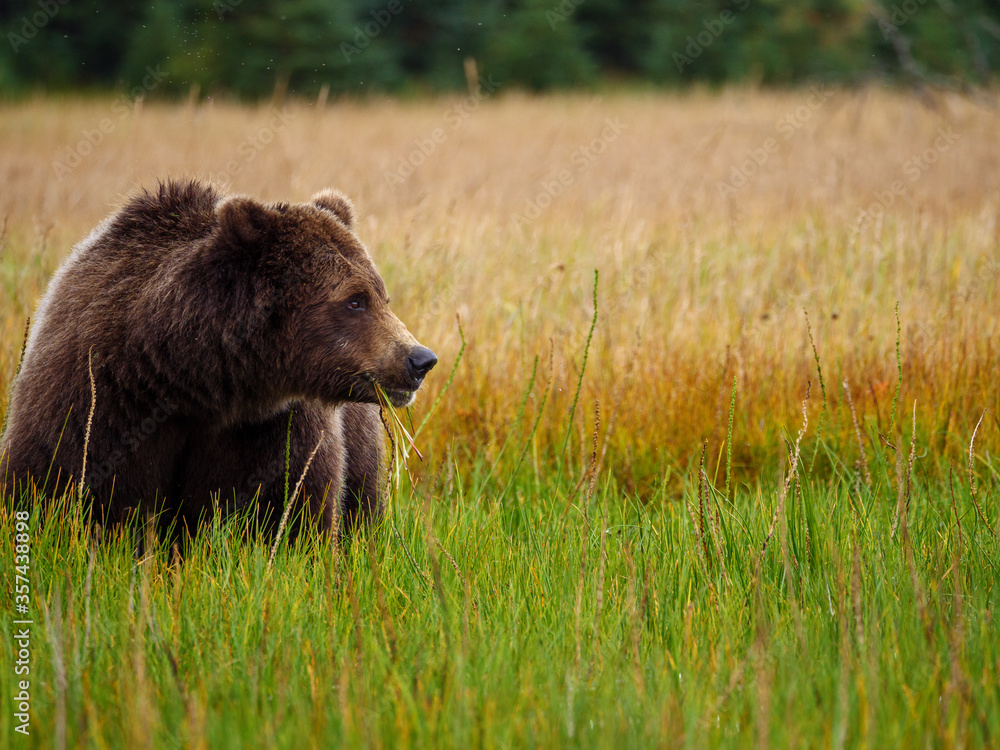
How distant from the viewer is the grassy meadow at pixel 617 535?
6.28ft

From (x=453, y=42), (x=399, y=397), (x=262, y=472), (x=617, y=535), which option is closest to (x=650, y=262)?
(x=617, y=535)

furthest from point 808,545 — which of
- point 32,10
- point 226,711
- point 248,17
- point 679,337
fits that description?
point 248,17

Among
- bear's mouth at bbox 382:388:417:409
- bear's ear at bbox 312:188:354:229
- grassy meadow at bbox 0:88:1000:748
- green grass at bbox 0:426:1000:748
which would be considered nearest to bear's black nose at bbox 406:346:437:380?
bear's mouth at bbox 382:388:417:409

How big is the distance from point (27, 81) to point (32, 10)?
9.12 ft

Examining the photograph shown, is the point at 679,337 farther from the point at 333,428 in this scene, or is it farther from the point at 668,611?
the point at 668,611

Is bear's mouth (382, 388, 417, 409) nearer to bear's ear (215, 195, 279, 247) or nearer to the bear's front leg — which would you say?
the bear's front leg

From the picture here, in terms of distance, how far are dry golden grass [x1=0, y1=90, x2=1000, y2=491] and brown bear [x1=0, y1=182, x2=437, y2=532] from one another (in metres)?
0.66

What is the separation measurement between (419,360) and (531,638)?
1076 mm

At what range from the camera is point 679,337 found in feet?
16.2

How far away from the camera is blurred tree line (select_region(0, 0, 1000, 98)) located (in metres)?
25.9

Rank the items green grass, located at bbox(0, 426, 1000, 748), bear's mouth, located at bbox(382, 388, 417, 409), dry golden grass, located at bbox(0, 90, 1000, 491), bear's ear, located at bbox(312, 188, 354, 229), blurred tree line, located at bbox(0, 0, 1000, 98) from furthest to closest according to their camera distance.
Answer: blurred tree line, located at bbox(0, 0, 1000, 98), dry golden grass, located at bbox(0, 90, 1000, 491), bear's ear, located at bbox(312, 188, 354, 229), bear's mouth, located at bbox(382, 388, 417, 409), green grass, located at bbox(0, 426, 1000, 748)

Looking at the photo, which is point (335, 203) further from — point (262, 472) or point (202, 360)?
point (262, 472)

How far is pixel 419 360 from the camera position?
117 inches

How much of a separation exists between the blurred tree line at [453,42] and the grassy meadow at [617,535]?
709 inches
